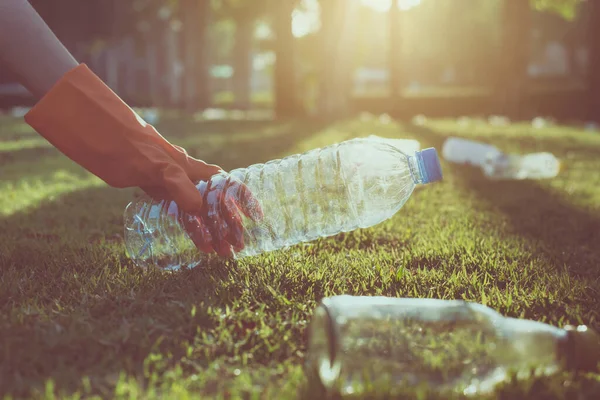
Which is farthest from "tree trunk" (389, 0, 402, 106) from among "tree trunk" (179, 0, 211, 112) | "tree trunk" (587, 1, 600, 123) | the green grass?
the green grass

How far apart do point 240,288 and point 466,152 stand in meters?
5.26

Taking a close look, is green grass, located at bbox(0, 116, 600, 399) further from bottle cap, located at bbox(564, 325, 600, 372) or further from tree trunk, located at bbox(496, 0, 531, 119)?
tree trunk, located at bbox(496, 0, 531, 119)

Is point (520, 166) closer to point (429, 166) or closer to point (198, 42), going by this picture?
point (429, 166)

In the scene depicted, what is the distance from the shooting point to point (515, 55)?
15.0 m

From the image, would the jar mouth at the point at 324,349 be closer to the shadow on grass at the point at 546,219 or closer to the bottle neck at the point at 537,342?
the bottle neck at the point at 537,342

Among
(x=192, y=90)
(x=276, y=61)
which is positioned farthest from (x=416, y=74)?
(x=276, y=61)

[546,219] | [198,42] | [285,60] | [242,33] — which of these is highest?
[242,33]

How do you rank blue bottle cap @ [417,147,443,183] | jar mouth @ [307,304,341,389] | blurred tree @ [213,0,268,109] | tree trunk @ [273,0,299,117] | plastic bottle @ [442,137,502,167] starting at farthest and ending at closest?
blurred tree @ [213,0,268,109] < tree trunk @ [273,0,299,117] < plastic bottle @ [442,137,502,167] < blue bottle cap @ [417,147,443,183] < jar mouth @ [307,304,341,389]

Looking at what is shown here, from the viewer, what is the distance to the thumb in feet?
8.46

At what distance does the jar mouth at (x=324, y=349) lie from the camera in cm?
183

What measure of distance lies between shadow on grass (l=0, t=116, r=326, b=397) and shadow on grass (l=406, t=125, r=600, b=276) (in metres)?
1.62

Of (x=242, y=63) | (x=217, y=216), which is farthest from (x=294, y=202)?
(x=242, y=63)

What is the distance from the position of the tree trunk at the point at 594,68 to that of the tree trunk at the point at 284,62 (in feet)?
21.9

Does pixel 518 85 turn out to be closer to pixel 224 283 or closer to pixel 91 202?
pixel 91 202
